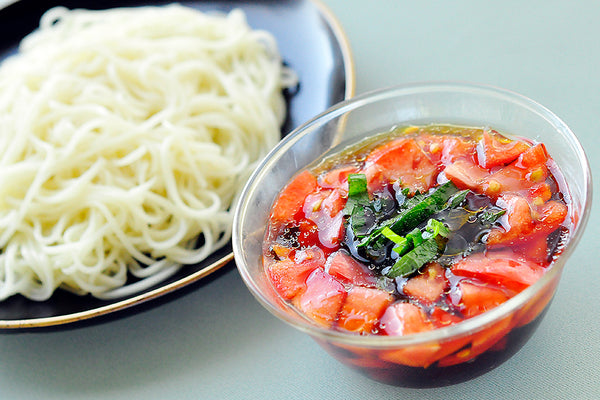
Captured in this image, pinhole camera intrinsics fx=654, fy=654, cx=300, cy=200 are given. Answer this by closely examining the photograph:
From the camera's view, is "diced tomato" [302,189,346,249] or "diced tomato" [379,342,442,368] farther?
"diced tomato" [302,189,346,249]

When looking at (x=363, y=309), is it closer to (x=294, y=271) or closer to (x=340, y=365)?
(x=294, y=271)

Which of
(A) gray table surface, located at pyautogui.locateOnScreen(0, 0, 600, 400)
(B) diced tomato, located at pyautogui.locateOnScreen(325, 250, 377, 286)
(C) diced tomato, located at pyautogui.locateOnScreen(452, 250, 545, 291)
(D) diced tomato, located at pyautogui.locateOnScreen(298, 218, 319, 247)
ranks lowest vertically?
(A) gray table surface, located at pyautogui.locateOnScreen(0, 0, 600, 400)

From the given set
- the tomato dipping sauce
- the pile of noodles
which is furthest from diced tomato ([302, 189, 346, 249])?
the pile of noodles

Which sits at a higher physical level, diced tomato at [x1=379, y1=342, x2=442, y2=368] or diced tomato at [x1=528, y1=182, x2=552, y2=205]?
diced tomato at [x1=528, y1=182, x2=552, y2=205]

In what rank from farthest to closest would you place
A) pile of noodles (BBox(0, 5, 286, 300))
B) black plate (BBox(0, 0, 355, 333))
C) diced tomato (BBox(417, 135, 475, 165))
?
pile of noodles (BBox(0, 5, 286, 300))
black plate (BBox(0, 0, 355, 333))
diced tomato (BBox(417, 135, 475, 165))

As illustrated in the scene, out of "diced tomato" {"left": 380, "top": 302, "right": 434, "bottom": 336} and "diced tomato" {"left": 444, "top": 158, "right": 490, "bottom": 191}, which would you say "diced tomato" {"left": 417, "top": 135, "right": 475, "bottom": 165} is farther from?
"diced tomato" {"left": 380, "top": 302, "right": 434, "bottom": 336}

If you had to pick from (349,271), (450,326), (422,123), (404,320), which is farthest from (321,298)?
(422,123)
